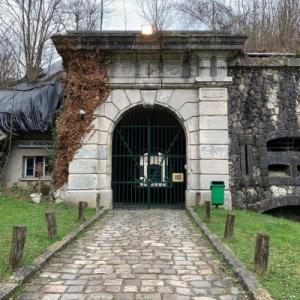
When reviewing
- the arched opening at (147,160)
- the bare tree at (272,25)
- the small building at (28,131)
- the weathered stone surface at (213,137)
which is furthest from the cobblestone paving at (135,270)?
the bare tree at (272,25)

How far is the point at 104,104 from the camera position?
12.4 meters

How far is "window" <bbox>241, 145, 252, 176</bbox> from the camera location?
12258mm

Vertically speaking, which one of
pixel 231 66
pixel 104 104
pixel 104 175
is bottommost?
pixel 104 175

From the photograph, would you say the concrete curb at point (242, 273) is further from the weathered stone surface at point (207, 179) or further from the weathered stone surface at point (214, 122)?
the weathered stone surface at point (214, 122)

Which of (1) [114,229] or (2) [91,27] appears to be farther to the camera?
(2) [91,27]

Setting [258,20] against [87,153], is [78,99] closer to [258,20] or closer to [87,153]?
[87,153]

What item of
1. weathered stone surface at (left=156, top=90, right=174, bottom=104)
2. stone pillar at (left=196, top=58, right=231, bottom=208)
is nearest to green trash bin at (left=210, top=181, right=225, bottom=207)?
stone pillar at (left=196, top=58, right=231, bottom=208)

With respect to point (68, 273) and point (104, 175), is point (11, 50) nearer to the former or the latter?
point (104, 175)

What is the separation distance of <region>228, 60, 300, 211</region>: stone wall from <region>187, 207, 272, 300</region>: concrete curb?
492cm

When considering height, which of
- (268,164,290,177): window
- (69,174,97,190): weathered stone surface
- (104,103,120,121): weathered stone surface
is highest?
(104,103,120,121): weathered stone surface

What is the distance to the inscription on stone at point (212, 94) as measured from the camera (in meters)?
12.2

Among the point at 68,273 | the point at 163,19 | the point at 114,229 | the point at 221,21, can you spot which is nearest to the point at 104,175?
the point at 114,229

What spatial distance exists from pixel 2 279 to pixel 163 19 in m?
16.7

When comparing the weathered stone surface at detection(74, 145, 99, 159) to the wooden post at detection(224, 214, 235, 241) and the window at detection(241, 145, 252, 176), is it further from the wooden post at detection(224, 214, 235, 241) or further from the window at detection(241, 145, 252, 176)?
the wooden post at detection(224, 214, 235, 241)
